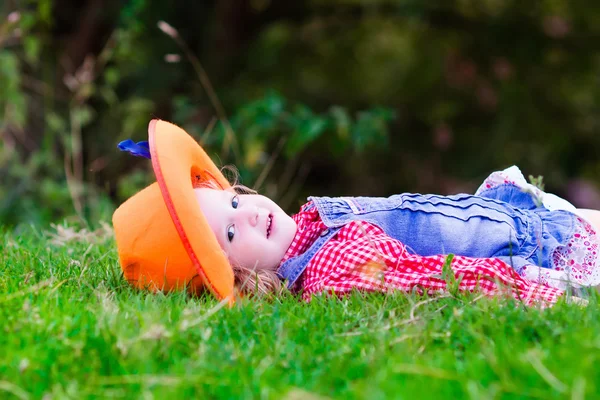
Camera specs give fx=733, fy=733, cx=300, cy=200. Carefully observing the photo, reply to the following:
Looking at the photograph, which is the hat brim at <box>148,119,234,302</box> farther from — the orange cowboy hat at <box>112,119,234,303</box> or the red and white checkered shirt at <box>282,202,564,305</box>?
the red and white checkered shirt at <box>282,202,564,305</box>

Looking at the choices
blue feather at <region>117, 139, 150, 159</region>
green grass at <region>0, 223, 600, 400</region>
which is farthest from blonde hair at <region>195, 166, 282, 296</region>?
blue feather at <region>117, 139, 150, 159</region>

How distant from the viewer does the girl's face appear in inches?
91.3

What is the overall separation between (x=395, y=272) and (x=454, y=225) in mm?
395

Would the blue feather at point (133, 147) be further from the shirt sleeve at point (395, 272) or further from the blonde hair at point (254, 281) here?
the shirt sleeve at point (395, 272)

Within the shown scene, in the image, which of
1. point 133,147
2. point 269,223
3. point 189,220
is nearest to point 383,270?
point 269,223

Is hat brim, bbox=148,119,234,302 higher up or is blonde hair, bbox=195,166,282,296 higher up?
hat brim, bbox=148,119,234,302

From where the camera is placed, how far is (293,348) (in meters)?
1.54

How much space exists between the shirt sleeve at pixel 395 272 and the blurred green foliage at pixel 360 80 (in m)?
3.39

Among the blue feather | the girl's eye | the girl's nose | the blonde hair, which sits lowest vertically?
the blonde hair

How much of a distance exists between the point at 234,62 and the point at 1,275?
4.67 meters

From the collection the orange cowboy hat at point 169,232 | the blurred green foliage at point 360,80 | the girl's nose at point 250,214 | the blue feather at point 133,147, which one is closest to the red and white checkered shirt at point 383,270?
the girl's nose at point 250,214

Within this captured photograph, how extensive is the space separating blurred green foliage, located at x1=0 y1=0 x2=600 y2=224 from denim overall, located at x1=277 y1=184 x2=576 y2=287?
316 cm

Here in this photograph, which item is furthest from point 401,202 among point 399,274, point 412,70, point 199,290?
point 412,70

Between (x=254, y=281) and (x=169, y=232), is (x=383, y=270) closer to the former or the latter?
(x=254, y=281)
